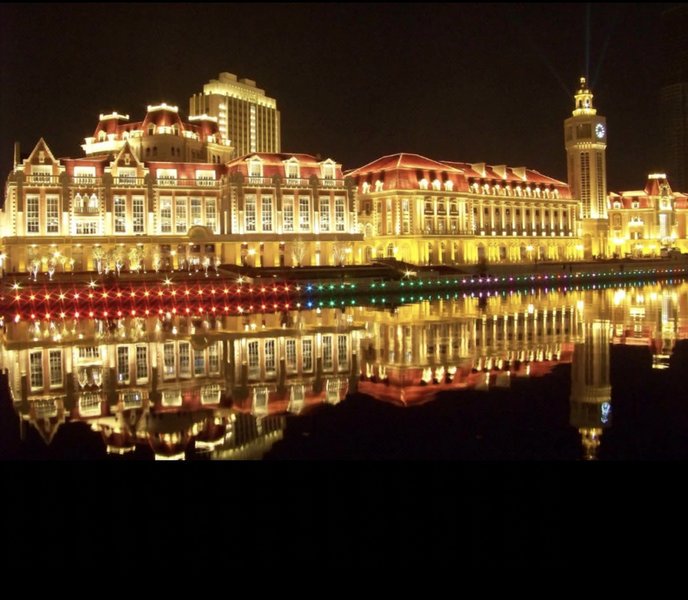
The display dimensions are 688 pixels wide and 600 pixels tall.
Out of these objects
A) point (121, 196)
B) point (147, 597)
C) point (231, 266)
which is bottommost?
point (147, 597)

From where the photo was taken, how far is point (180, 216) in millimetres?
65188

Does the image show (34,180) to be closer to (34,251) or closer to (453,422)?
(34,251)

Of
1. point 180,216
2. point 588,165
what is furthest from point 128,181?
point 588,165

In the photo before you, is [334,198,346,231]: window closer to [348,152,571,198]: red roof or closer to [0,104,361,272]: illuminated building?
[0,104,361,272]: illuminated building

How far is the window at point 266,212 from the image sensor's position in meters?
66.9

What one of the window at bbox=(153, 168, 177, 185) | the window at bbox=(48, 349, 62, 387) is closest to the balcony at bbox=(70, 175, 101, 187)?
the window at bbox=(153, 168, 177, 185)

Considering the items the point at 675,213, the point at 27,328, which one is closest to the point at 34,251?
the point at 27,328

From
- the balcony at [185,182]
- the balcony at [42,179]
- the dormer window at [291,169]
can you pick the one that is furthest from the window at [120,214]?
the dormer window at [291,169]

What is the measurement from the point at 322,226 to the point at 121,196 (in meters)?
18.2

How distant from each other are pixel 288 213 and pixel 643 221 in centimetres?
5931

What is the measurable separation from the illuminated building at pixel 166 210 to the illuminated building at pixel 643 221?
49.5 meters

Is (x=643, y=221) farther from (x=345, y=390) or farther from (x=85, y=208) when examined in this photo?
(x=345, y=390)

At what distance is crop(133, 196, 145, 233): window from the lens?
63.3m

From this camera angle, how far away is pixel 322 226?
69562 mm
